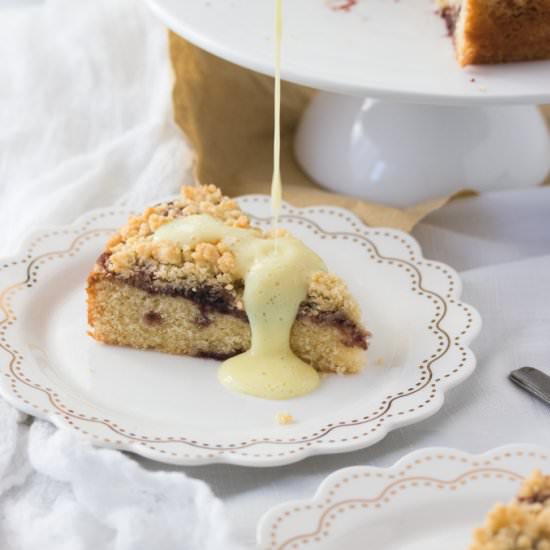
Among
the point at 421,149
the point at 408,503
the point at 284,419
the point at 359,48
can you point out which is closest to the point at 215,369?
the point at 284,419

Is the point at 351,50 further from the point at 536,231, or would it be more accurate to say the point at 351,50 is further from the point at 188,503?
the point at 188,503

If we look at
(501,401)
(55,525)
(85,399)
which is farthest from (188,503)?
(501,401)

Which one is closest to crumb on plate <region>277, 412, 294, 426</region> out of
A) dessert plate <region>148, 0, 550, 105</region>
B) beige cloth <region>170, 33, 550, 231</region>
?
dessert plate <region>148, 0, 550, 105</region>

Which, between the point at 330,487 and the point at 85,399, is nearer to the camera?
the point at 330,487

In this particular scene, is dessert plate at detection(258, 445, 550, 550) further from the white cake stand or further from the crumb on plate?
the white cake stand

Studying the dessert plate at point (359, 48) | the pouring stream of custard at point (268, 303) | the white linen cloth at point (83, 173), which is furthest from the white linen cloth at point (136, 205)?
the dessert plate at point (359, 48)

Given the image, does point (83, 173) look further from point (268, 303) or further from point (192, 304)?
point (268, 303)

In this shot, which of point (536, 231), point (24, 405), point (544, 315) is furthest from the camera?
point (536, 231)
